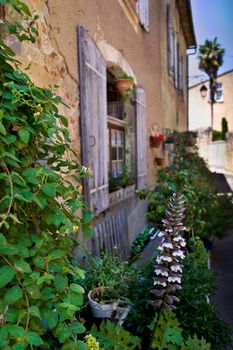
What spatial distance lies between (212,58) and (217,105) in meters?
4.00

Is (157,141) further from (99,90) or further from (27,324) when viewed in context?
(27,324)

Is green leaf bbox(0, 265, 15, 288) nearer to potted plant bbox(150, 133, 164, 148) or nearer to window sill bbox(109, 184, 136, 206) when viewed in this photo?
window sill bbox(109, 184, 136, 206)

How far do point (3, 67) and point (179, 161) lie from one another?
515 cm

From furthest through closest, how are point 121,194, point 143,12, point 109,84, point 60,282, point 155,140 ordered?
point 155,140
point 143,12
point 109,84
point 121,194
point 60,282

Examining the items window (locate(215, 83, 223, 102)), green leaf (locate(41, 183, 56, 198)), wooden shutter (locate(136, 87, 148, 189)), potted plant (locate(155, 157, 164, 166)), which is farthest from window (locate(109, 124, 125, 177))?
window (locate(215, 83, 223, 102))

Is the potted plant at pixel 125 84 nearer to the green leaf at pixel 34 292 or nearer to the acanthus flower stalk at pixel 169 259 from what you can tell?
the acanthus flower stalk at pixel 169 259

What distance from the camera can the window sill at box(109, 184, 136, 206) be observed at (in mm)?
3735

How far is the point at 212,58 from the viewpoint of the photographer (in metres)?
26.4

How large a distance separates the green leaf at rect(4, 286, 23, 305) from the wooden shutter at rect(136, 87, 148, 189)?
386 centimetres

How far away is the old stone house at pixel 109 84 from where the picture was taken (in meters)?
2.48

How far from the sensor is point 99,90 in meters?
3.24

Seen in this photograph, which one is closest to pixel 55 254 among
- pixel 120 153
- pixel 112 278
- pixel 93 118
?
pixel 112 278

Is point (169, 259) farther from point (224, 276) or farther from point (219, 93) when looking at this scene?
point (219, 93)

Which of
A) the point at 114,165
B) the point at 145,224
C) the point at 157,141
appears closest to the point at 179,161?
the point at 157,141
